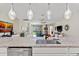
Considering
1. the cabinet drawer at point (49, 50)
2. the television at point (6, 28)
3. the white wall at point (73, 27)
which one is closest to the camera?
the cabinet drawer at point (49, 50)

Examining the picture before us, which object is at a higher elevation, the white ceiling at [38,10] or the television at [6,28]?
the white ceiling at [38,10]

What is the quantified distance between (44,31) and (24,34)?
565 mm

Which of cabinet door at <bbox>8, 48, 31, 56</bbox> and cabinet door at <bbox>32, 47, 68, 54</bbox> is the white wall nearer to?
cabinet door at <bbox>32, 47, 68, 54</bbox>

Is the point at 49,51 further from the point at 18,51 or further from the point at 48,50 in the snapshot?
the point at 18,51

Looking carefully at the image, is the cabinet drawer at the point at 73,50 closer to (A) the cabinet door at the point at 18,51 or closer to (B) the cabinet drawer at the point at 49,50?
(B) the cabinet drawer at the point at 49,50

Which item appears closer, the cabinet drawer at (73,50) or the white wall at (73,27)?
the cabinet drawer at (73,50)

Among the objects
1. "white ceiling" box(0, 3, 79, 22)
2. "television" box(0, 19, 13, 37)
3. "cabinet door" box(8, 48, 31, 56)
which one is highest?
"white ceiling" box(0, 3, 79, 22)

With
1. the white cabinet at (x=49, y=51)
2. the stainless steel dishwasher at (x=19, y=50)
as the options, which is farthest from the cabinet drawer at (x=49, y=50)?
the stainless steel dishwasher at (x=19, y=50)

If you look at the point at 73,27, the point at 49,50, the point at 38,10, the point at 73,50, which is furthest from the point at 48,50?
the point at 73,27

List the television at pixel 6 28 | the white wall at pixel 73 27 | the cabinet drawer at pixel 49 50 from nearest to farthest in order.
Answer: the cabinet drawer at pixel 49 50
the television at pixel 6 28
the white wall at pixel 73 27

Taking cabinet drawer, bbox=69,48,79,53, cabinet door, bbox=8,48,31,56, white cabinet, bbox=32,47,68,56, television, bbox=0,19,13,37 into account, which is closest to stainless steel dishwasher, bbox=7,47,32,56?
cabinet door, bbox=8,48,31,56

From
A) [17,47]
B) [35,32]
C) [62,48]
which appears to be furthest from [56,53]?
[35,32]

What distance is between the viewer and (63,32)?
3.69 metres

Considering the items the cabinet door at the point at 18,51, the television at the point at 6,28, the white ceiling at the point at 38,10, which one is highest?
the white ceiling at the point at 38,10
